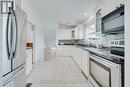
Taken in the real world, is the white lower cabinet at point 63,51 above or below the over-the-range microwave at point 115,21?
below

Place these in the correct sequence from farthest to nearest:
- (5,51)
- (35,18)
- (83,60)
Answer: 1. (35,18)
2. (83,60)
3. (5,51)

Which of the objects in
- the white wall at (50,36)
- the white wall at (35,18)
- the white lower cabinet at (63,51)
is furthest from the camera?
the white lower cabinet at (63,51)

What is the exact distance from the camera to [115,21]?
2.16 meters

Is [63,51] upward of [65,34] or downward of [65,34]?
downward

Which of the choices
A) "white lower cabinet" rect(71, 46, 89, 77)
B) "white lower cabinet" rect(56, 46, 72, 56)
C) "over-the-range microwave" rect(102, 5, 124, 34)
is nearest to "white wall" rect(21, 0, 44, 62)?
"white lower cabinet" rect(56, 46, 72, 56)

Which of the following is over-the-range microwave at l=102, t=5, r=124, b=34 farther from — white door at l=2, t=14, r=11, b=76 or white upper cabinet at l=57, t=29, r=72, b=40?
white upper cabinet at l=57, t=29, r=72, b=40

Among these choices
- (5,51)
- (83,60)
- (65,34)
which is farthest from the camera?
(65,34)

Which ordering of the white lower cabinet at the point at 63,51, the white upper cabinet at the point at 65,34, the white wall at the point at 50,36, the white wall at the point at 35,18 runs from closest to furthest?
the white wall at the point at 35,18, the white wall at the point at 50,36, the white lower cabinet at the point at 63,51, the white upper cabinet at the point at 65,34

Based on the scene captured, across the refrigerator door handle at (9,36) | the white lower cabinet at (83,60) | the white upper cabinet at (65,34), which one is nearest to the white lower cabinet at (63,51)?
the white upper cabinet at (65,34)

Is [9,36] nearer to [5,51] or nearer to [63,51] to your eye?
[5,51]

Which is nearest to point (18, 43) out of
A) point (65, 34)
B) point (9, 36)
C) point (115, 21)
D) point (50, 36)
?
point (9, 36)

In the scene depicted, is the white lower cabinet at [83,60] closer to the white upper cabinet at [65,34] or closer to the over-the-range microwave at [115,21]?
the over-the-range microwave at [115,21]

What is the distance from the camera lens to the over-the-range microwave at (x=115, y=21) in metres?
1.94
